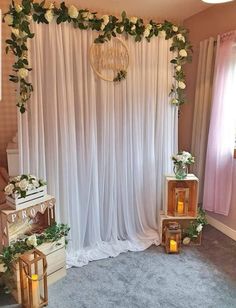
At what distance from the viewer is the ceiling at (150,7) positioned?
2768mm

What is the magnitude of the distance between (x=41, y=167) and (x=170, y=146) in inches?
53.3

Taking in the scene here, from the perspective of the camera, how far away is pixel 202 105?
10.6 feet

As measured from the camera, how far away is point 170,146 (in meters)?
3.01

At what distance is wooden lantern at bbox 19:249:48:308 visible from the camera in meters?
1.94

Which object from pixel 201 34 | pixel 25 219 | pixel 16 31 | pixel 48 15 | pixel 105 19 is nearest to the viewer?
pixel 16 31

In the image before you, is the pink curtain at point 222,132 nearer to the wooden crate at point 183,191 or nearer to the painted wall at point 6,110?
the wooden crate at point 183,191

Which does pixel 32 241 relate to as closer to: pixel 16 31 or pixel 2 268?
pixel 2 268

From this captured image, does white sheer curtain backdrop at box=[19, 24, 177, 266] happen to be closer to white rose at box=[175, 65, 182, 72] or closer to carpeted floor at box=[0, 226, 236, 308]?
white rose at box=[175, 65, 182, 72]

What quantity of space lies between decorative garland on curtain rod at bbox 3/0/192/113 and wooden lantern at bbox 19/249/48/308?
1.09m

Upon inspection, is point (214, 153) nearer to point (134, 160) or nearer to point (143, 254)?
point (134, 160)

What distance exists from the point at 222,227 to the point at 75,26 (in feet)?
8.26

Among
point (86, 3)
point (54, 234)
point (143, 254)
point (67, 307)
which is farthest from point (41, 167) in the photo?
point (86, 3)

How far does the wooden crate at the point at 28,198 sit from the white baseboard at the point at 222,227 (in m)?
1.98

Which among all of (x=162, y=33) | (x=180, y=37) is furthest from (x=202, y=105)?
(x=162, y=33)
